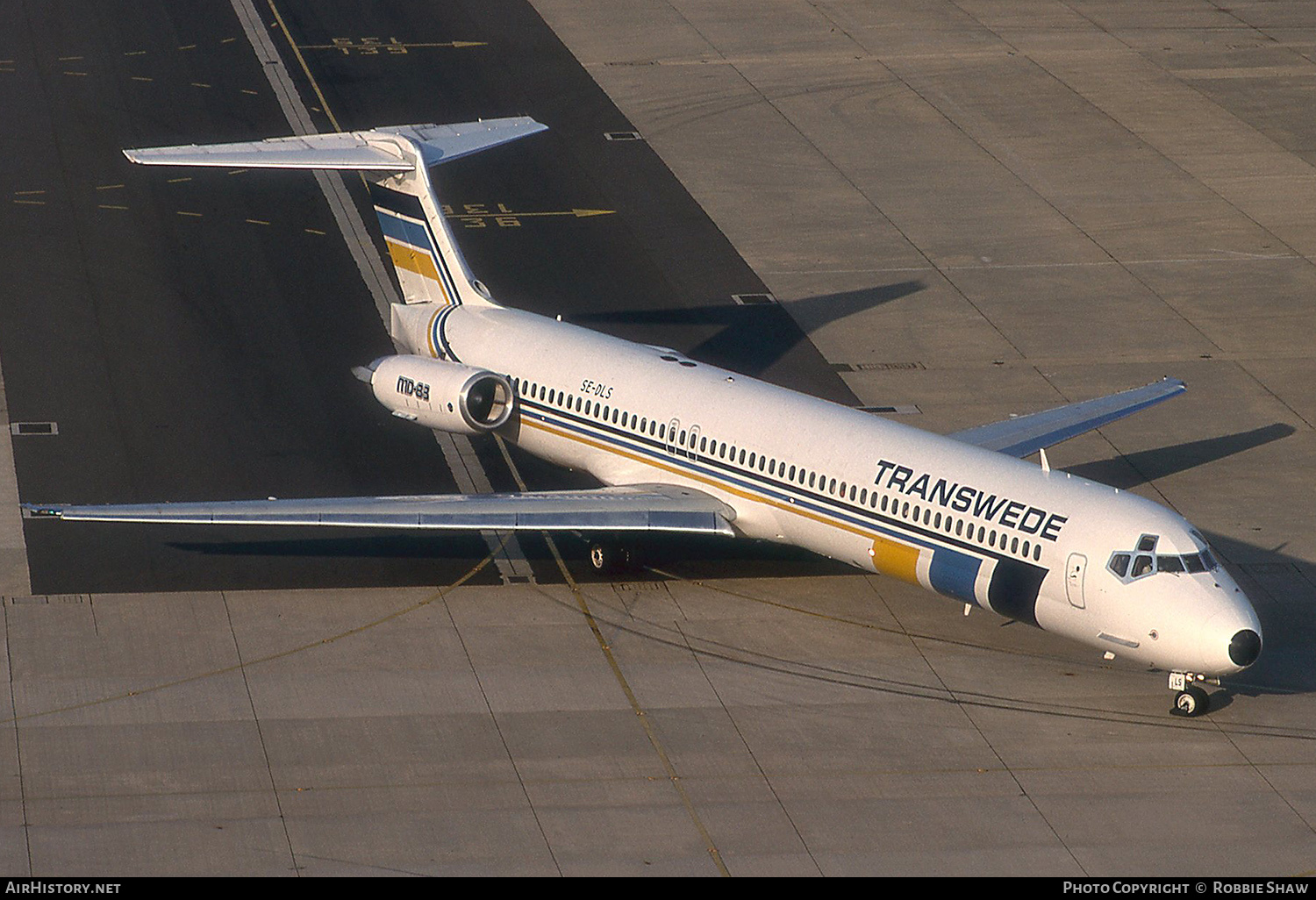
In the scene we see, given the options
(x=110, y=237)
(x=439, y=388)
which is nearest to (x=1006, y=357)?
(x=439, y=388)

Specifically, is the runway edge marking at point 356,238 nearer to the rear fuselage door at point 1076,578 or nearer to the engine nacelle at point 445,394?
the engine nacelle at point 445,394

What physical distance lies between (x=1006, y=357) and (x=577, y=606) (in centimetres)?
1401

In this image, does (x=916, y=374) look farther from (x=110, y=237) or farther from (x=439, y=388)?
(x=110, y=237)

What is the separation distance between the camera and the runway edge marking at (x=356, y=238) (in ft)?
113

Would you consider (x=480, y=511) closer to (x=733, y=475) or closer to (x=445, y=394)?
(x=445, y=394)

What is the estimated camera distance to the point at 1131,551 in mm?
28766

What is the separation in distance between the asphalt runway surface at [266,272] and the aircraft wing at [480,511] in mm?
1665

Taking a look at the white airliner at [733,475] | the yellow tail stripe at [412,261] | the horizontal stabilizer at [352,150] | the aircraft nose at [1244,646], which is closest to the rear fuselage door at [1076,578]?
the white airliner at [733,475]

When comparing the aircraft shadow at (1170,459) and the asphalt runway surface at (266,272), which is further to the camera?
the aircraft shadow at (1170,459)

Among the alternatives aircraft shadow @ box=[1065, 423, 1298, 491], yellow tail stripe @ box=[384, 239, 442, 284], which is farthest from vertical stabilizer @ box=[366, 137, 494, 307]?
aircraft shadow @ box=[1065, 423, 1298, 491]

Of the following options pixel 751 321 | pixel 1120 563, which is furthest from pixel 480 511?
pixel 751 321

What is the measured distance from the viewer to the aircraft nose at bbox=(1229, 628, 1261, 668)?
2797 cm

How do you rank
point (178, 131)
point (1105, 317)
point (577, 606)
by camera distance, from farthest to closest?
point (178, 131)
point (1105, 317)
point (577, 606)

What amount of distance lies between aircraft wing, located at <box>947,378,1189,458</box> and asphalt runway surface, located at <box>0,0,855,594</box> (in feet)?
15.3
